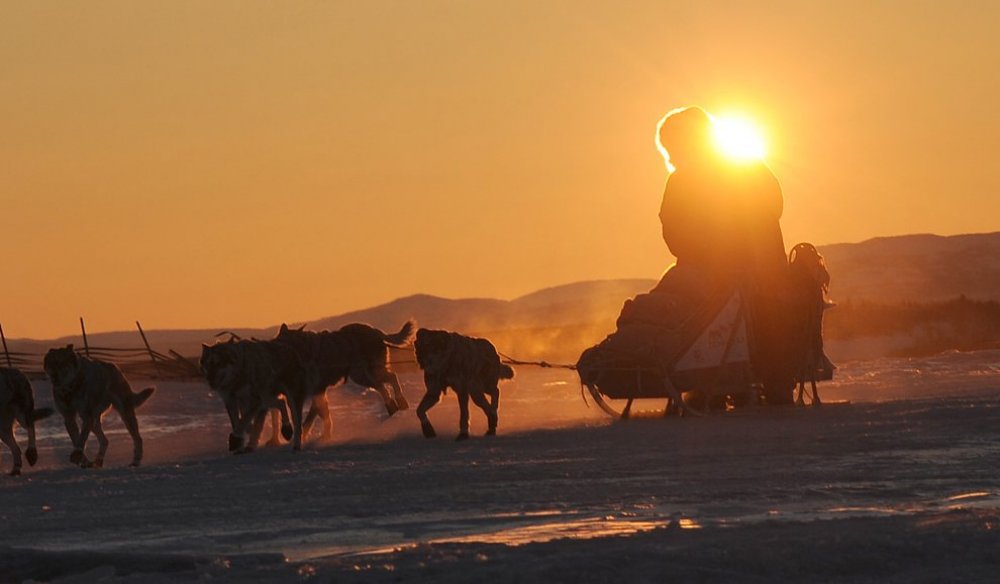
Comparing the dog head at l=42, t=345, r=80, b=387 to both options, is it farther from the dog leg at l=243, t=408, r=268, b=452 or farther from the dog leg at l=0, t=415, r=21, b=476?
the dog leg at l=243, t=408, r=268, b=452

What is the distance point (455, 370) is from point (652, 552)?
13393mm

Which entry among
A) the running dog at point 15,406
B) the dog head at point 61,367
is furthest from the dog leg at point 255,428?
the running dog at point 15,406

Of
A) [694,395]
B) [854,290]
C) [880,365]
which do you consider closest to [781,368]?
[694,395]

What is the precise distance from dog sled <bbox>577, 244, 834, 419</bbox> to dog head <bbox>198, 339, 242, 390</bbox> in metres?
4.77

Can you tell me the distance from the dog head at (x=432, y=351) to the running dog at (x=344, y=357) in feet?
4.68

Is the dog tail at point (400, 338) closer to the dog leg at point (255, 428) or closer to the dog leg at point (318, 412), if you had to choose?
the dog leg at point (318, 412)

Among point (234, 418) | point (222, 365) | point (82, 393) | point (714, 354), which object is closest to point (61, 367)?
point (82, 393)

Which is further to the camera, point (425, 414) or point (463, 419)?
point (425, 414)

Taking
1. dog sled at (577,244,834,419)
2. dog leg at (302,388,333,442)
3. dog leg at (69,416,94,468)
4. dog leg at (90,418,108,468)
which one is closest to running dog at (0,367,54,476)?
dog leg at (69,416,94,468)

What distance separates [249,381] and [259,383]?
132 millimetres

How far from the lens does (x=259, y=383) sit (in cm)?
2247

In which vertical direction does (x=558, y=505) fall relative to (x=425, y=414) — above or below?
below

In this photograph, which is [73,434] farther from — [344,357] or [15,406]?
[344,357]

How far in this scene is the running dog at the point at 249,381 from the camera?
22.3m
